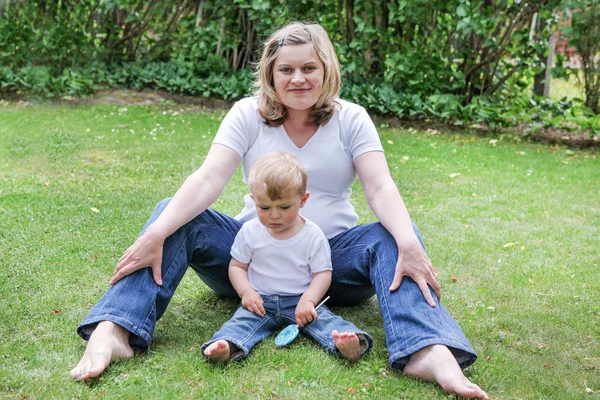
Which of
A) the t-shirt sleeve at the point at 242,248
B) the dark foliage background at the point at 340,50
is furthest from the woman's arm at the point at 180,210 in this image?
the dark foliage background at the point at 340,50

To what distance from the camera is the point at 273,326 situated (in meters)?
2.45

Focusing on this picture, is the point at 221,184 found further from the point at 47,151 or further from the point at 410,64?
the point at 410,64

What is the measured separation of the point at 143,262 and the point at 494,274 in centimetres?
170

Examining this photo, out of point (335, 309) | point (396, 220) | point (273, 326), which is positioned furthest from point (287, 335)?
point (396, 220)

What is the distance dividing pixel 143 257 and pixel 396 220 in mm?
833

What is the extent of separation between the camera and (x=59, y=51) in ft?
26.0

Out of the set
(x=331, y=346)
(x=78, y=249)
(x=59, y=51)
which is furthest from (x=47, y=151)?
(x=331, y=346)

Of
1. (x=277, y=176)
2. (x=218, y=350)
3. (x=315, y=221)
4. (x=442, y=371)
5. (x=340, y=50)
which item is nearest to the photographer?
(x=442, y=371)

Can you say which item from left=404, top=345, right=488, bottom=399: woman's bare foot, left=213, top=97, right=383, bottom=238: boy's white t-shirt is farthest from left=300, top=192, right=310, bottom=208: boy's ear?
left=404, top=345, right=488, bottom=399: woman's bare foot

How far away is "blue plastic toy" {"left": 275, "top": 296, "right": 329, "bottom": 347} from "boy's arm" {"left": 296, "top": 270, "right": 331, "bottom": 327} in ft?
0.09

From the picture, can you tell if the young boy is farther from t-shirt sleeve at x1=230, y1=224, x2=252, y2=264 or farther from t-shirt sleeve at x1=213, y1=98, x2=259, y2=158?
t-shirt sleeve at x1=213, y1=98, x2=259, y2=158

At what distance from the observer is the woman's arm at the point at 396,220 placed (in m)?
2.24

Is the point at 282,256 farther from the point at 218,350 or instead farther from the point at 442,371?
the point at 442,371

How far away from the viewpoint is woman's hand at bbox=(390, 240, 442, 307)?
2.24 metres
